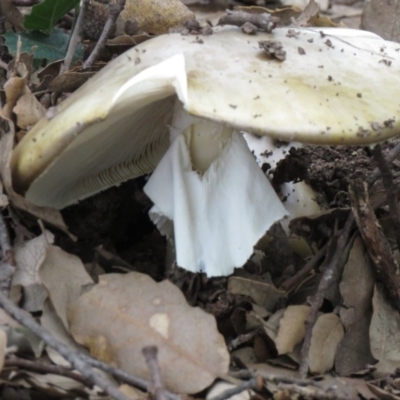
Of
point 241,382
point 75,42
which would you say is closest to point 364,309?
point 241,382

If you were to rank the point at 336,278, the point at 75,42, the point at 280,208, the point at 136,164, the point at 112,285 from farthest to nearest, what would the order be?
the point at 75,42
the point at 136,164
the point at 336,278
the point at 280,208
the point at 112,285

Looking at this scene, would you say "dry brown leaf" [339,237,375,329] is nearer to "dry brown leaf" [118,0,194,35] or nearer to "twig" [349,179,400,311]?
"twig" [349,179,400,311]

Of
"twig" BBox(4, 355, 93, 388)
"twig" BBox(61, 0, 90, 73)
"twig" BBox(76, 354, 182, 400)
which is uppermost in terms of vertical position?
"twig" BBox(61, 0, 90, 73)

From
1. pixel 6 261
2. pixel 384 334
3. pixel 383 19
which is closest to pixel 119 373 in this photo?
pixel 6 261

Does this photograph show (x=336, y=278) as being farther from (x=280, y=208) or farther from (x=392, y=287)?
(x=280, y=208)

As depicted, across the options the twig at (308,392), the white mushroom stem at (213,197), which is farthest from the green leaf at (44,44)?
the twig at (308,392)

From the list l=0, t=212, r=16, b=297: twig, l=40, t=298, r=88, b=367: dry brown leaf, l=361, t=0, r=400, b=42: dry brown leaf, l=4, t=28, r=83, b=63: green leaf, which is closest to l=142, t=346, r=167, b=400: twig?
l=40, t=298, r=88, b=367: dry brown leaf

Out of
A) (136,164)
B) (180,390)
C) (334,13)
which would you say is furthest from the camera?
(334,13)

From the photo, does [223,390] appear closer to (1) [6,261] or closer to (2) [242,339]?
(2) [242,339]
